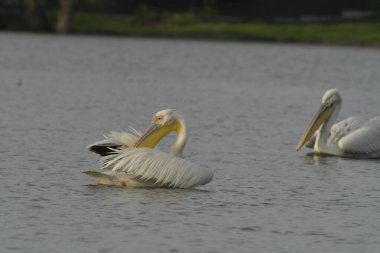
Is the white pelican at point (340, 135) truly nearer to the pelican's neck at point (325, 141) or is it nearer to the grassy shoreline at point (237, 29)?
the pelican's neck at point (325, 141)

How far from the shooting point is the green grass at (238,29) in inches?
1854

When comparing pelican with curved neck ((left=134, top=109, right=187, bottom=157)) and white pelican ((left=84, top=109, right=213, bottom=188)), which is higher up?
pelican with curved neck ((left=134, top=109, right=187, bottom=157))

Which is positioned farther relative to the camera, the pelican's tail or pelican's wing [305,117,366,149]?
pelican's wing [305,117,366,149]

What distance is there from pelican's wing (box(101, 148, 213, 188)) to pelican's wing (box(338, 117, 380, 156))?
11.0 ft

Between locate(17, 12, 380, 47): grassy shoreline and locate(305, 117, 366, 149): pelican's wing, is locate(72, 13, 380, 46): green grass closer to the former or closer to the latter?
locate(17, 12, 380, 47): grassy shoreline

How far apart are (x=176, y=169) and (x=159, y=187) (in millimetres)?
273

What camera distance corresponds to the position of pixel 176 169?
10148 millimetres

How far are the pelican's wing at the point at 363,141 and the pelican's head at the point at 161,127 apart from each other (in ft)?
9.60

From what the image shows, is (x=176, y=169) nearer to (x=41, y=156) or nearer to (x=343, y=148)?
(x=41, y=156)

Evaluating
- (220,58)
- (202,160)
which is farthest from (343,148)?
(220,58)

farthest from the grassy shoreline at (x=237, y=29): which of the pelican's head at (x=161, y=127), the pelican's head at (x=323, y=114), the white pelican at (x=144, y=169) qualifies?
the white pelican at (x=144, y=169)

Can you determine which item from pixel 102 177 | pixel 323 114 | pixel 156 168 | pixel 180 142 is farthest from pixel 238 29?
pixel 156 168

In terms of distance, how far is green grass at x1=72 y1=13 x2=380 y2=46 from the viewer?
155 ft

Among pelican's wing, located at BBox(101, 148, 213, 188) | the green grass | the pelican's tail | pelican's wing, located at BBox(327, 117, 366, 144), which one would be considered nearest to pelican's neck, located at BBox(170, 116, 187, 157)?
pelican's wing, located at BBox(101, 148, 213, 188)
